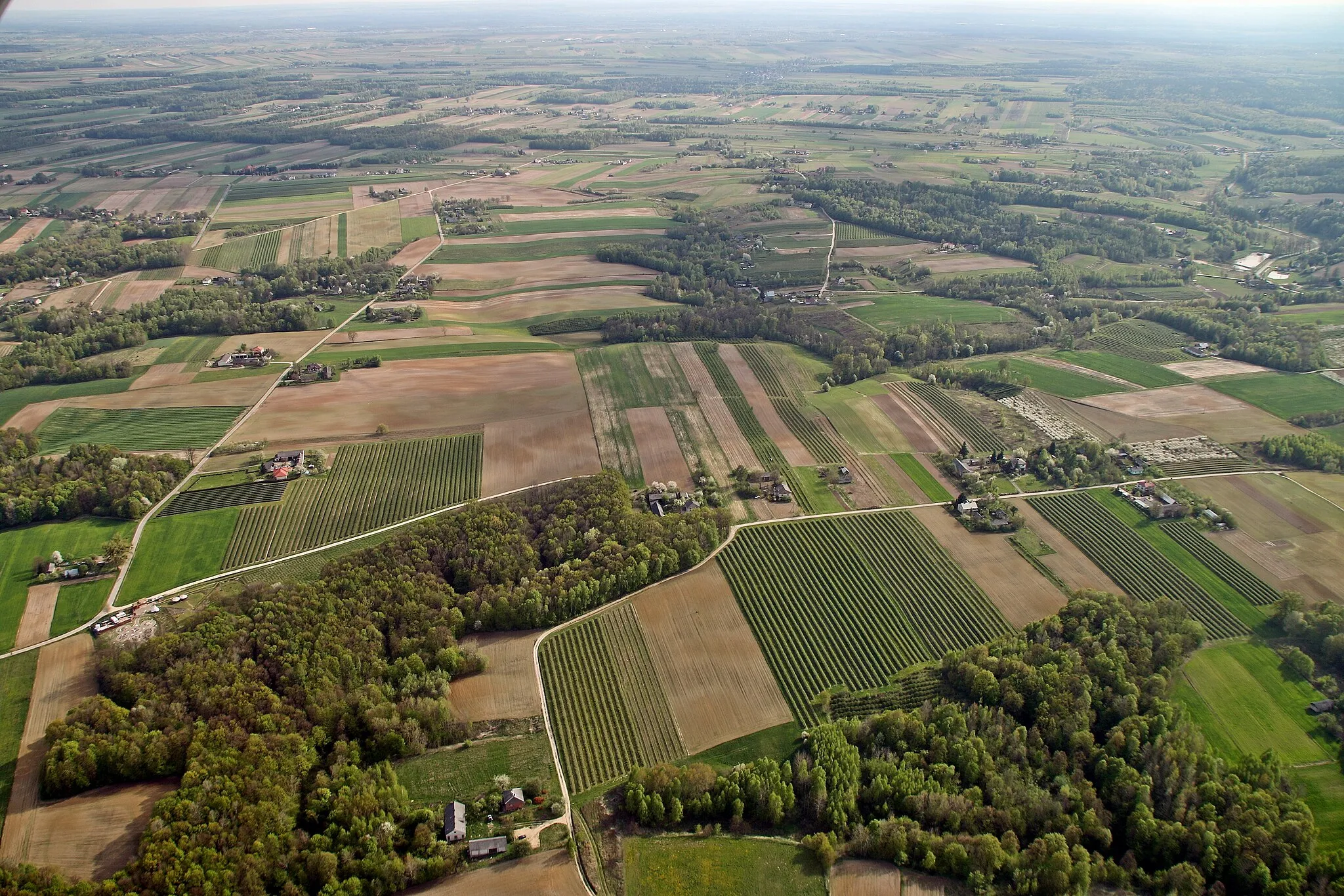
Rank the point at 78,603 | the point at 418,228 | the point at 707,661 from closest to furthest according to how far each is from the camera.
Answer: the point at 707,661
the point at 78,603
the point at 418,228

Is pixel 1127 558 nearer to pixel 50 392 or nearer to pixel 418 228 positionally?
pixel 50 392

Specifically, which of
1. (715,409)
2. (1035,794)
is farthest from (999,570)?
(715,409)

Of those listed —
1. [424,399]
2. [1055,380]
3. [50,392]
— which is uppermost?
[1055,380]

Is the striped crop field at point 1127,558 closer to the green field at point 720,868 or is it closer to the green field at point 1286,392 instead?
the green field at point 1286,392

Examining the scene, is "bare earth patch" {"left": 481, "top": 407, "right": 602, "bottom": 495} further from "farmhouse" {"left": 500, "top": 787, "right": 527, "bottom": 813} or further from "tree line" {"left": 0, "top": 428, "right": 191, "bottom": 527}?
"farmhouse" {"left": 500, "top": 787, "right": 527, "bottom": 813}

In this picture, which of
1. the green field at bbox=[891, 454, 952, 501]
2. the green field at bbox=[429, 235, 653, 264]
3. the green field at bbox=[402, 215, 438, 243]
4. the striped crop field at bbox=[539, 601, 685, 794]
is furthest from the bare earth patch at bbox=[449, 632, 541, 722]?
the green field at bbox=[402, 215, 438, 243]

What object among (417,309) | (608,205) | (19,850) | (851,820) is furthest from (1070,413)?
(608,205)

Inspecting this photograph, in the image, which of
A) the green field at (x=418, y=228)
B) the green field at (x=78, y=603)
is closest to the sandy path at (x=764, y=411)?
the green field at (x=78, y=603)
